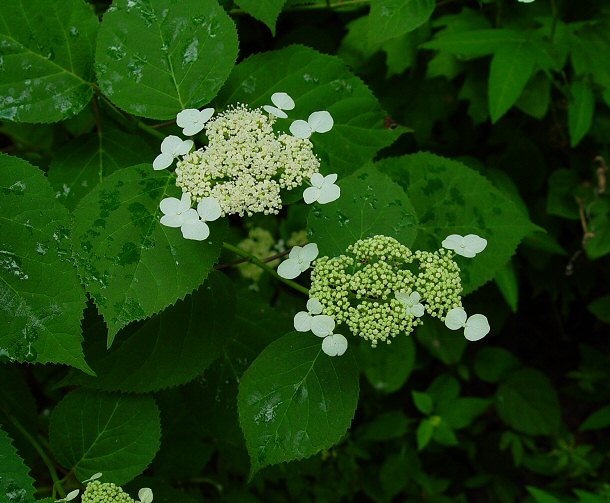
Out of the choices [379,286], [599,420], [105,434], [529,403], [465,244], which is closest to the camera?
[379,286]

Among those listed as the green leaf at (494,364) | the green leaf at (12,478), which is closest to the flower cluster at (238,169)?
the green leaf at (12,478)

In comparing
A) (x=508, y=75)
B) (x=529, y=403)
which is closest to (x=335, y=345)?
(x=508, y=75)

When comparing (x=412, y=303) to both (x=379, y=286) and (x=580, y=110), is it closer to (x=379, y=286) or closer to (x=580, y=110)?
(x=379, y=286)

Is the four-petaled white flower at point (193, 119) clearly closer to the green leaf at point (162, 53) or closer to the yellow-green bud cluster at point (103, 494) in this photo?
the green leaf at point (162, 53)

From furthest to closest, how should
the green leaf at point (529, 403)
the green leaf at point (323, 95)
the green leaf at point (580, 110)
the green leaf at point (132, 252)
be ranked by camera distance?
1. the green leaf at point (529, 403)
2. the green leaf at point (580, 110)
3. the green leaf at point (323, 95)
4. the green leaf at point (132, 252)

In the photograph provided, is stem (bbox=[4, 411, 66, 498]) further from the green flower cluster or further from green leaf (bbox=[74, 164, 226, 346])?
the green flower cluster

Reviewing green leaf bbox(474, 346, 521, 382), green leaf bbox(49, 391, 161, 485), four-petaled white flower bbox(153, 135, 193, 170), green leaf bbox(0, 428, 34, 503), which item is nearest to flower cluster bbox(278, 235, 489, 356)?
four-petaled white flower bbox(153, 135, 193, 170)
